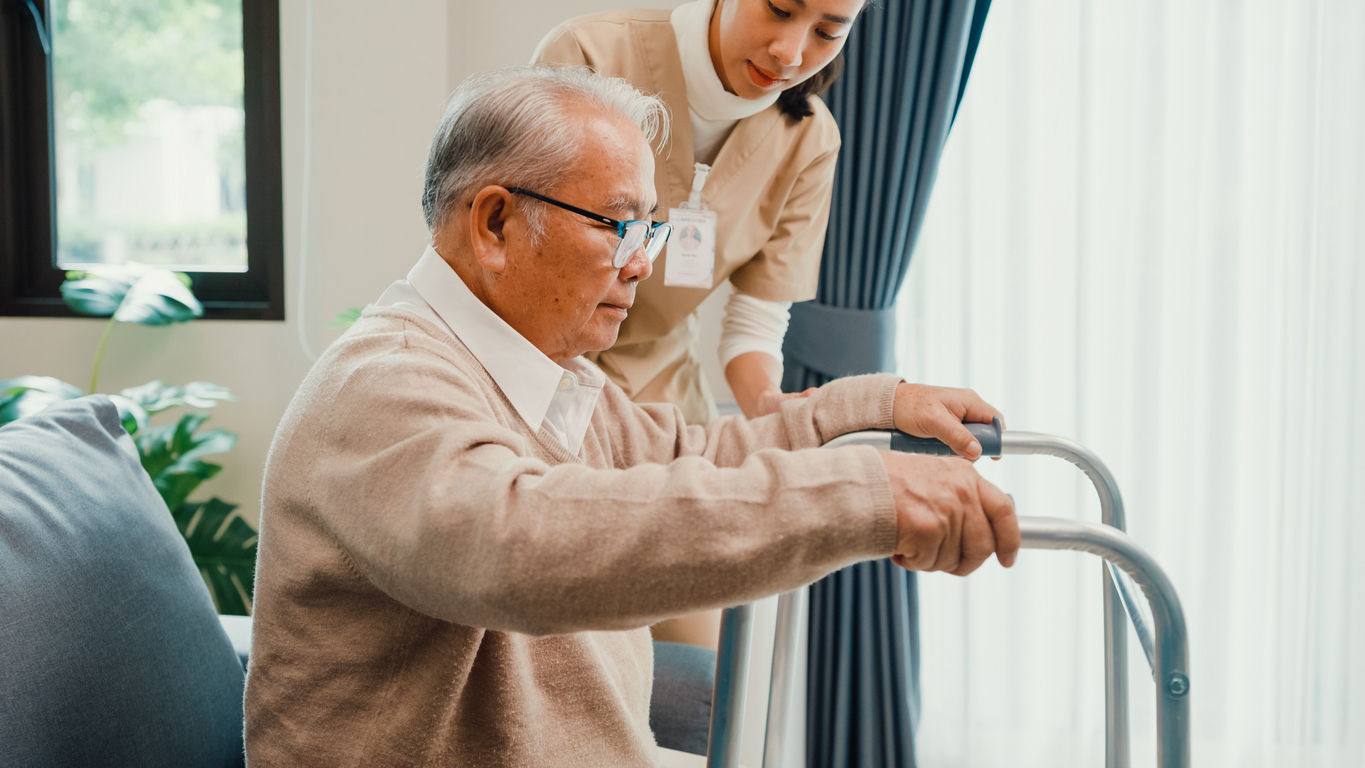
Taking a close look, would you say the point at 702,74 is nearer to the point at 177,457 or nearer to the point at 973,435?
the point at 973,435

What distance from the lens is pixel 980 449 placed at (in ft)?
Result: 3.69

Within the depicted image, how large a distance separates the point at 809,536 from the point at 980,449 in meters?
0.50

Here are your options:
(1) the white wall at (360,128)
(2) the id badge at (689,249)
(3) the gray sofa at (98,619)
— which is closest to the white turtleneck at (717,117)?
(2) the id badge at (689,249)

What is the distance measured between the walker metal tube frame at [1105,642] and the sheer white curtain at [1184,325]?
3.44 ft

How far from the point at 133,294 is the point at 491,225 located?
5.97 feet

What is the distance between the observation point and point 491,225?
98 cm

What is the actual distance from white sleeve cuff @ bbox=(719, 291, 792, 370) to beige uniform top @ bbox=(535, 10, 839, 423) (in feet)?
0.08

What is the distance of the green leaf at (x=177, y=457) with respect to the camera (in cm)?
235

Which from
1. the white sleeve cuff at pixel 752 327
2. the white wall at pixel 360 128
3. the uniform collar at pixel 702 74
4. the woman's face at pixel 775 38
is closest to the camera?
the woman's face at pixel 775 38

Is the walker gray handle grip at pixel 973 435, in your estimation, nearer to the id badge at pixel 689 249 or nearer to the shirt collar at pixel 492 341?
the shirt collar at pixel 492 341

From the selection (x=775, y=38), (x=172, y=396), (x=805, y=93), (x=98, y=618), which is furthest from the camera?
(x=172, y=396)

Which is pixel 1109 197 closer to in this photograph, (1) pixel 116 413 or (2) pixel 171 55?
(1) pixel 116 413

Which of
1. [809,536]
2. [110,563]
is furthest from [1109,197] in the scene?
[110,563]

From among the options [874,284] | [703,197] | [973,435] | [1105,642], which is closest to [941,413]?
[973,435]
